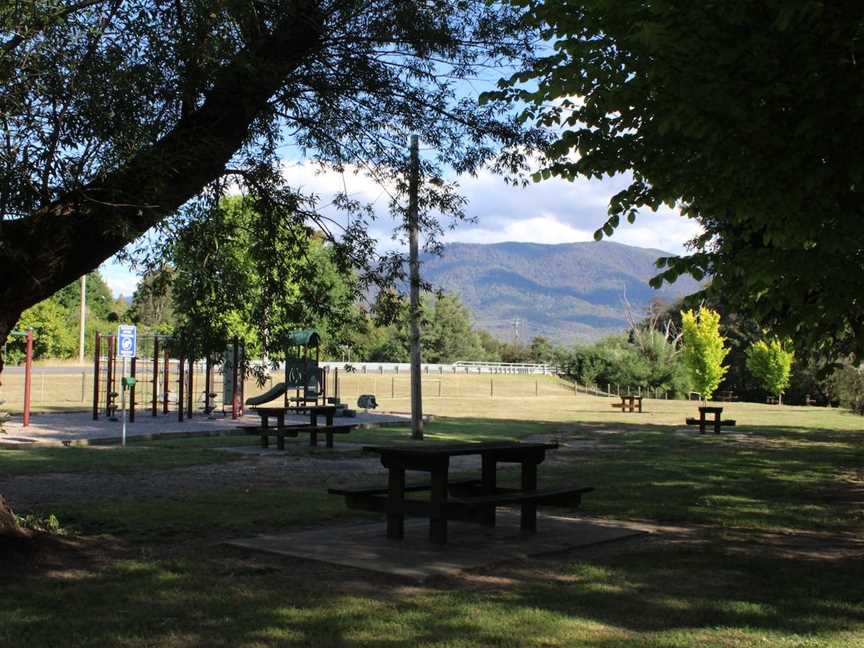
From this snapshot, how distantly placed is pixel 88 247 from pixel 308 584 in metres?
3.29

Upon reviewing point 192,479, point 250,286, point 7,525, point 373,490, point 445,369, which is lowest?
point 192,479

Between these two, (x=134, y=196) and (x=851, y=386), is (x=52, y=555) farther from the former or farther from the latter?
(x=851, y=386)

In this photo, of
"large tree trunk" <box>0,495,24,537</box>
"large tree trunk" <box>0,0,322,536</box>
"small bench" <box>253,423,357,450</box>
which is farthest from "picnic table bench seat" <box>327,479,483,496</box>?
"small bench" <box>253,423,357,450</box>

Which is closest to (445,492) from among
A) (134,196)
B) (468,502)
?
(468,502)

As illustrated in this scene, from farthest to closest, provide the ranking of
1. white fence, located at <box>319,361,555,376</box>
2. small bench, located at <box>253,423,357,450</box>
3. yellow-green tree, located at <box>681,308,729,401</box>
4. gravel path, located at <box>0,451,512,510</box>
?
white fence, located at <box>319,361,555,376</box> → yellow-green tree, located at <box>681,308,729,401</box> → small bench, located at <box>253,423,357,450</box> → gravel path, located at <box>0,451,512,510</box>

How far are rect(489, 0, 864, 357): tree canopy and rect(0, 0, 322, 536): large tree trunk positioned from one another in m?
2.78

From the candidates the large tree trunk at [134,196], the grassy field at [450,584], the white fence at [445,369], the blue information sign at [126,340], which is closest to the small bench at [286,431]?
the blue information sign at [126,340]

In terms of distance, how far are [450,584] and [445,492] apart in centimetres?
147

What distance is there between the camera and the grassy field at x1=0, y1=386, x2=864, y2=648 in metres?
5.45

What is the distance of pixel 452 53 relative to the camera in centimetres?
1070

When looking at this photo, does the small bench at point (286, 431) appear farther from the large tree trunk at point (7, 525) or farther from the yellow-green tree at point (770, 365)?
the yellow-green tree at point (770, 365)

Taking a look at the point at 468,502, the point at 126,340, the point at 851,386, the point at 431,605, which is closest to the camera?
the point at 431,605

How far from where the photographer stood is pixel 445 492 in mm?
8266

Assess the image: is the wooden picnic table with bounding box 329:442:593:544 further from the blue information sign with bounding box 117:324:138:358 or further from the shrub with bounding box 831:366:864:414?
the shrub with bounding box 831:366:864:414
